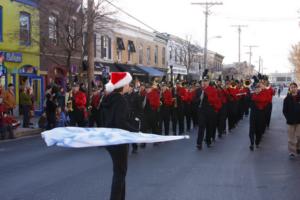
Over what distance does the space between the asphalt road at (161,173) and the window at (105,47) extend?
73.2 ft

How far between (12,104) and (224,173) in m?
10.7

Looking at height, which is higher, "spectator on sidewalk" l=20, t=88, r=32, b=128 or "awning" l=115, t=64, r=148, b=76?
"awning" l=115, t=64, r=148, b=76

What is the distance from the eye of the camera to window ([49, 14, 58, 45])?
24.4m

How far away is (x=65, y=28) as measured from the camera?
23.4 m

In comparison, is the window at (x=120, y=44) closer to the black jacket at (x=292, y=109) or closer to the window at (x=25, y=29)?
the window at (x=25, y=29)

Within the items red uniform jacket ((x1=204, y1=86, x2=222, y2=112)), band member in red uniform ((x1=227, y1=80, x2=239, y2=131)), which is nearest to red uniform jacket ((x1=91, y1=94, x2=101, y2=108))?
red uniform jacket ((x1=204, y1=86, x2=222, y2=112))

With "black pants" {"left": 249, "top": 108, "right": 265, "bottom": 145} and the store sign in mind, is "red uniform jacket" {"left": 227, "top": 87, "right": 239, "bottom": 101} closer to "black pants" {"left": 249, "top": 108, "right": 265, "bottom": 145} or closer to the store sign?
"black pants" {"left": 249, "top": 108, "right": 265, "bottom": 145}

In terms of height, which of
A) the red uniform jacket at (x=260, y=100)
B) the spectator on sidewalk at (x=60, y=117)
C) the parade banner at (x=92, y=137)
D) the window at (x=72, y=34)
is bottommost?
the spectator on sidewalk at (x=60, y=117)

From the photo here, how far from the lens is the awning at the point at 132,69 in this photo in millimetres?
38263

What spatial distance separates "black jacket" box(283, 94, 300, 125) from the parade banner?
631 cm

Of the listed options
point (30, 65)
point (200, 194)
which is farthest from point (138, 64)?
point (200, 194)

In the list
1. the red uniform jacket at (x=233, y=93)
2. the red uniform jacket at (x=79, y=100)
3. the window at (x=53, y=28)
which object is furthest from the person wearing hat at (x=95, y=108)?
the window at (x=53, y=28)

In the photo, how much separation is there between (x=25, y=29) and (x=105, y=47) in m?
11.1

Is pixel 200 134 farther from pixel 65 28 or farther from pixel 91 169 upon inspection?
pixel 65 28
